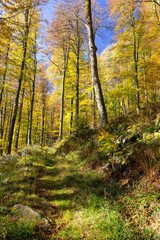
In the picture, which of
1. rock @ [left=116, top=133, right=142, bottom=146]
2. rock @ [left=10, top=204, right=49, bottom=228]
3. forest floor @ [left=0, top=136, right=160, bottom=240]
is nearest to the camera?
forest floor @ [left=0, top=136, right=160, bottom=240]

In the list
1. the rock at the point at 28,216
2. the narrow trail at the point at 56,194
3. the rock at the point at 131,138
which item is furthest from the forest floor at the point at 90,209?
the rock at the point at 131,138

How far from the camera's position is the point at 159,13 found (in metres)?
8.89

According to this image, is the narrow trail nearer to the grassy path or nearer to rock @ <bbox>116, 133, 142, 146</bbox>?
the grassy path

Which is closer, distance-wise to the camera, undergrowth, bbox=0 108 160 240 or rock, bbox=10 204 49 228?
undergrowth, bbox=0 108 160 240

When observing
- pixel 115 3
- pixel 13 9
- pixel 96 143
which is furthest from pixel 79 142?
pixel 115 3

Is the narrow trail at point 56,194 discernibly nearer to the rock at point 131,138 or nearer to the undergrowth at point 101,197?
the undergrowth at point 101,197

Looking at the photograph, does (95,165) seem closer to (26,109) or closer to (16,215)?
(16,215)

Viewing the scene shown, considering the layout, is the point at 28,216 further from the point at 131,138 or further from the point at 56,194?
the point at 131,138

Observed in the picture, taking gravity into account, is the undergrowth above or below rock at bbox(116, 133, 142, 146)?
below

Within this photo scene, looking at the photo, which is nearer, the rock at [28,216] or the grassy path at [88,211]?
the grassy path at [88,211]

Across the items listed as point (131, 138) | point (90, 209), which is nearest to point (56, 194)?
point (90, 209)

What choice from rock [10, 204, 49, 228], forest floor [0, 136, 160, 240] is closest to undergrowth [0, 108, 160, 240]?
forest floor [0, 136, 160, 240]

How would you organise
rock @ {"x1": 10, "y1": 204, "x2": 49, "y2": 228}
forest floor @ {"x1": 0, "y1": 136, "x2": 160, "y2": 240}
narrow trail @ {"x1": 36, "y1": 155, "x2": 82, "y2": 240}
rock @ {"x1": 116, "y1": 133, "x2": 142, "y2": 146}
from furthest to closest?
rock @ {"x1": 116, "y1": 133, "x2": 142, "y2": 146} < narrow trail @ {"x1": 36, "y1": 155, "x2": 82, "y2": 240} < rock @ {"x1": 10, "y1": 204, "x2": 49, "y2": 228} < forest floor @ {"x1": 0, "y1": 136, "x2": 160, "y2": 240}

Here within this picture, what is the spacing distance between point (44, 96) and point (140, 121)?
15.3 meters
